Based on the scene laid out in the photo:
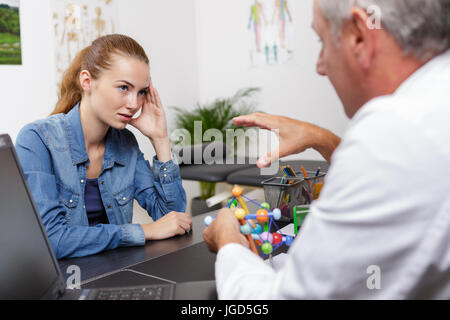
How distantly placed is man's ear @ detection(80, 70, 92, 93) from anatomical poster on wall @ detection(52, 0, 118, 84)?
217 centimetres

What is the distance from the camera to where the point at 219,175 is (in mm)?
3273

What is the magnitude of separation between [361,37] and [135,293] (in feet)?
2.02

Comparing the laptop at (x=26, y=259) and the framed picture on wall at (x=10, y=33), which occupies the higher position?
the framed picture on wall at (x=10, y=33)

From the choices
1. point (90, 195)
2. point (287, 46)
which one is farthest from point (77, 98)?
point (287, 46)

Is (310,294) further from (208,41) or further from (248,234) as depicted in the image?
(208,41)

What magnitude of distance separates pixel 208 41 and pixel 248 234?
13.3 feet

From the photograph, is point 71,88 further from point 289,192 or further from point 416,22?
point 416,22

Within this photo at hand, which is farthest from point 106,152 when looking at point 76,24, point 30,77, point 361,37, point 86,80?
point 76,24

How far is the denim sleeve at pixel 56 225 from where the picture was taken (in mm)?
1228

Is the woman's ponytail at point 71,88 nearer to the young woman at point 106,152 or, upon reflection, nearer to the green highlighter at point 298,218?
the young woman at point 106,152

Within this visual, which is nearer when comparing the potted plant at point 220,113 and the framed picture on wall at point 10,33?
the framed picture on wall at point 10,33

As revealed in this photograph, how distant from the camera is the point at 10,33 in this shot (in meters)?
3.26

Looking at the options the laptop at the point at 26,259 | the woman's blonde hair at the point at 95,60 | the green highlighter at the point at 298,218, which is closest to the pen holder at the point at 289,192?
the green highlighter at the point at 298,218

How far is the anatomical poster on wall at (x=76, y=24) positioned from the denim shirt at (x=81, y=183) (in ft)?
7.41
